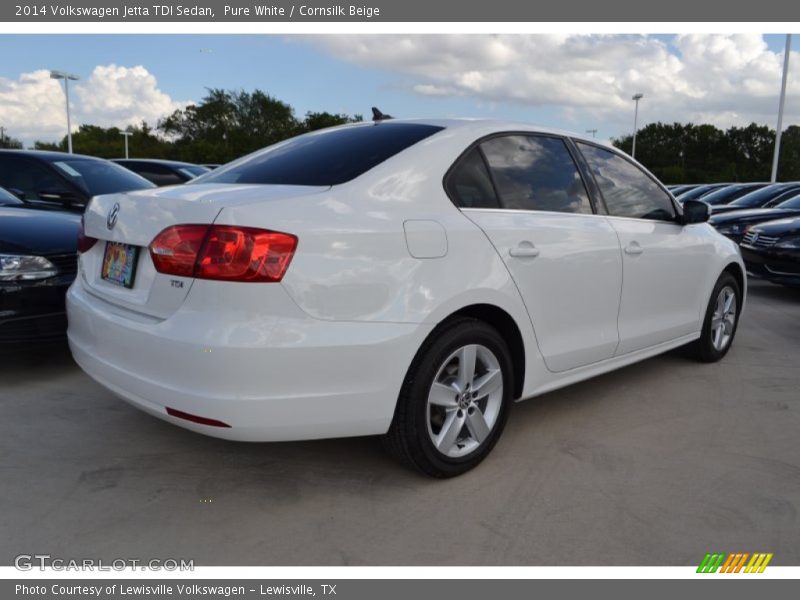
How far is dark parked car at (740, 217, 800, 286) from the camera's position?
305 inches

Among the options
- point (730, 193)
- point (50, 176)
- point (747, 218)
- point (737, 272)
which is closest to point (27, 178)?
point (50, 176)

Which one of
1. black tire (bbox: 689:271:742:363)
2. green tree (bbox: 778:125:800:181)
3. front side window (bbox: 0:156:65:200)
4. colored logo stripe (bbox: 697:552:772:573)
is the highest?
green tree (bbox: 778:125:800:181)

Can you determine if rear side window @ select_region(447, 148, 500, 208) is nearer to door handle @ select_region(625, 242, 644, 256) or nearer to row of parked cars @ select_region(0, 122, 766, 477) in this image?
row of parked cars @ select_region(0, 122, 766, 477)

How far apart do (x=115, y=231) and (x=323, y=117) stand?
73158mm

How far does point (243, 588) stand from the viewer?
2.22 m

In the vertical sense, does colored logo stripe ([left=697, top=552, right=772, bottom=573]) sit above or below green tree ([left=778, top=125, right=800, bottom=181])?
below

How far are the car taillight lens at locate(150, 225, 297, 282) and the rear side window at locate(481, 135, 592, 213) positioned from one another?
126 cm

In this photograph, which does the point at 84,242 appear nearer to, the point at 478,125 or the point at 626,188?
the point at 478,125

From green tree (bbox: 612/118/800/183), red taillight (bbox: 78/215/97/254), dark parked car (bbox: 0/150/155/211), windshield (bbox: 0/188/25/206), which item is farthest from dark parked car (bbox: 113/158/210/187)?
green tree (bbox: 612/118/800/183)

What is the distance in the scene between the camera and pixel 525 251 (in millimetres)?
3096

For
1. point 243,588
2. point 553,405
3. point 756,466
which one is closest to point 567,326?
point 553,405

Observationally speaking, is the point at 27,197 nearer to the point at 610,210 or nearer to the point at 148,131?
the point at 610,210

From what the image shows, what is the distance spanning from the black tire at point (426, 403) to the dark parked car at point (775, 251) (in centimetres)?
631

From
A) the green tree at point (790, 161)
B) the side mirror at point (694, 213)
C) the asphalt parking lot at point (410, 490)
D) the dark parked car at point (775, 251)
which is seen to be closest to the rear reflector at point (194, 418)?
the asphalt parking lot at point (410, 490)
